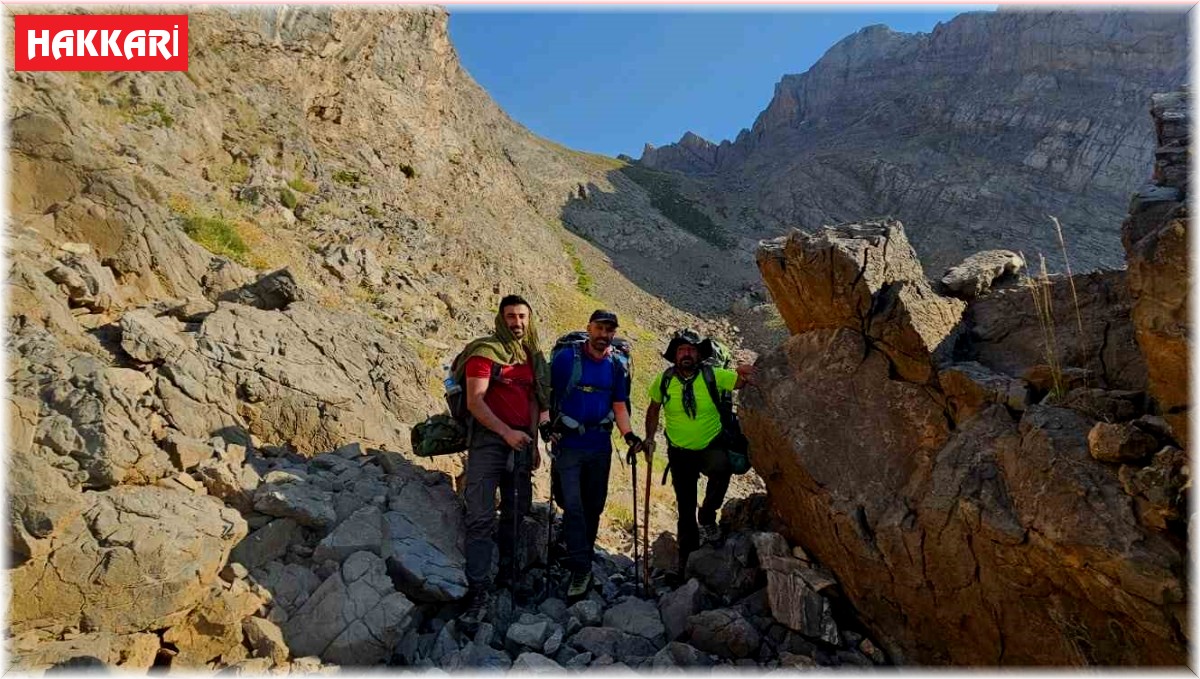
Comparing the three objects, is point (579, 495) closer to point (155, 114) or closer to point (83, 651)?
point (83, 651)

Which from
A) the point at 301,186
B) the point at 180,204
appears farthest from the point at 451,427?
the point at 301,186

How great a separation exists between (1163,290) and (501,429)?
4861 millimetres

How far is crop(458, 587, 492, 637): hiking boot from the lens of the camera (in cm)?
540

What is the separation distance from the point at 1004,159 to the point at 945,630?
72.7 metres

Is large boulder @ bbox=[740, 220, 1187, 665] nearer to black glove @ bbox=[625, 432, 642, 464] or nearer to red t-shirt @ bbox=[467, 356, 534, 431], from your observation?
black glove @ bbox=[625, 432, 642, 464]

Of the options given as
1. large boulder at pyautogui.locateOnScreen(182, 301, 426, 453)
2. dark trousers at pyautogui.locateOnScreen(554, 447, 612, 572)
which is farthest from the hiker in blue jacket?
large boulder at pyautogui.locateOnScreen(182, 301, 426, 453)

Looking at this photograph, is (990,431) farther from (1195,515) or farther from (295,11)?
(295,11)

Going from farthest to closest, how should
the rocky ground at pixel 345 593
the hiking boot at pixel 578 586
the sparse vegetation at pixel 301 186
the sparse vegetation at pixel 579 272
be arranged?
the sparse vegetation at pixel 579 272 → the sparse vegetation at pixel 301 186 → the hiking boot at pixel 578 586 → the rocky ground at pixel 345 593

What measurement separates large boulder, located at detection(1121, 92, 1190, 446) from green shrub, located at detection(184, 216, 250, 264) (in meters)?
14.0

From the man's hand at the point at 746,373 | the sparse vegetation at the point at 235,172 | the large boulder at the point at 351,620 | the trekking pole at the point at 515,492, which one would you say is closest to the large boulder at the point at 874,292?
the man's hand at the point at 746,373

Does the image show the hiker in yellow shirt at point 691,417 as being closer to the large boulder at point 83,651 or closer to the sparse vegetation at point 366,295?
the large boulder at point 83,651

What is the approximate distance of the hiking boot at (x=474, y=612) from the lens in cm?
540

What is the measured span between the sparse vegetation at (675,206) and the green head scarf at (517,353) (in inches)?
2166

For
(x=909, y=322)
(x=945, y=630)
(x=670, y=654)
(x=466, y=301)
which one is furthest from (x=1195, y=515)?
(x=466, y=301)
